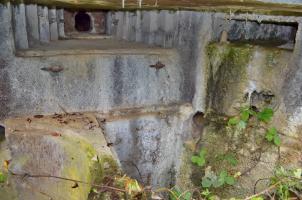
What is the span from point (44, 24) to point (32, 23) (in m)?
0.27

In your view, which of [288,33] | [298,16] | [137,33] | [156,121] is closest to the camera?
[298,16]

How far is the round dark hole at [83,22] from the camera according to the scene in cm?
503

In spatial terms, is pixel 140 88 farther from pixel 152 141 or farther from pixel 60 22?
pixel 60 22

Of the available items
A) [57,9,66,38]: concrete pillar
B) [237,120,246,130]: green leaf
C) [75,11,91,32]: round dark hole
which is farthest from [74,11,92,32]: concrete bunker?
[237,120,246,130]: green leaf

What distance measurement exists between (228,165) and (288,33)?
5.35ft

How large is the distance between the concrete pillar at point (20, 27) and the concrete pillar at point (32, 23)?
0.17 meters

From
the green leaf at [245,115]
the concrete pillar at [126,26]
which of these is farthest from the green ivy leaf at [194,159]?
the concrete pillar at [126,26]

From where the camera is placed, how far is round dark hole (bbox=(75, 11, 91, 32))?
5027 millimetres

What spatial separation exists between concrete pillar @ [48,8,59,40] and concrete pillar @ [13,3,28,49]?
64 centimetres

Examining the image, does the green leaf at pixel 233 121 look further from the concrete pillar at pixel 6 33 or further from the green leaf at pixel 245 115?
the concrete pillar at pixel 6 33

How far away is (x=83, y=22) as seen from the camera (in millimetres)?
5078

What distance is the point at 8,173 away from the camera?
3434mm

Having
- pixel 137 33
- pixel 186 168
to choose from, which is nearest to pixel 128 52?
pixel 137 33

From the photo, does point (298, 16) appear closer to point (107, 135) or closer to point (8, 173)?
point (107, 135)
